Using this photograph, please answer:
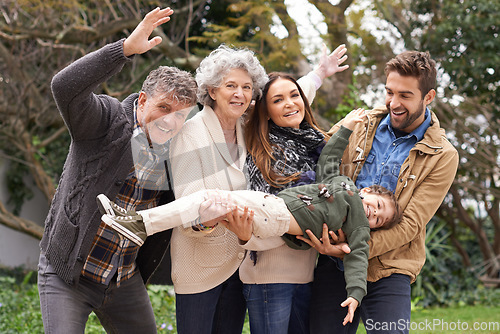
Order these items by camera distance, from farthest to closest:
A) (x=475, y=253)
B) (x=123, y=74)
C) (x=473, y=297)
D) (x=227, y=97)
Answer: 1. (x=123, y=74)
2. (x=475, y=253)
3. (x=473, y=297)
4. (x=227, y=97)

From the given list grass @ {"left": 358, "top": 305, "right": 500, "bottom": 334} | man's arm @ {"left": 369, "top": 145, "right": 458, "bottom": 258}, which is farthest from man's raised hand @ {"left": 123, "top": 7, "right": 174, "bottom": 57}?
grass @ {"left": 358, "top": 305, "right": 500, "bottom": 334}

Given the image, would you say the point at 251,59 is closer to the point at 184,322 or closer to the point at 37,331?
the point at 184,322

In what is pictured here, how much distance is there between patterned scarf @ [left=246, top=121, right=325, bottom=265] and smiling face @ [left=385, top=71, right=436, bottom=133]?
40cm

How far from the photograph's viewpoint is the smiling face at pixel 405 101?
268 cm

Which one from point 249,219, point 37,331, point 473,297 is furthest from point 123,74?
point 249,219

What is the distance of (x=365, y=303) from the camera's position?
2674 mm

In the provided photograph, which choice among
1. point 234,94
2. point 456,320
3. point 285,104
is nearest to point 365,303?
point 285,104

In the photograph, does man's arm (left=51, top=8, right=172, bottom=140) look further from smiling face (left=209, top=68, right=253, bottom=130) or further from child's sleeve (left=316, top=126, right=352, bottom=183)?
child's sleeve (left=316, top=126, right=352, bottom=183)

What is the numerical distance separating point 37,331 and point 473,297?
5171 millimetres

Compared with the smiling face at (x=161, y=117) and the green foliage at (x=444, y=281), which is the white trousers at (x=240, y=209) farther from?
the green foliage at (x=444, y=281)

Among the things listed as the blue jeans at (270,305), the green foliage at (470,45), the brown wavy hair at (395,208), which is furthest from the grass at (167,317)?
the green foliage at (470,45)

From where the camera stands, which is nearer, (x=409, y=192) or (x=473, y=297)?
(x=409, y=192)

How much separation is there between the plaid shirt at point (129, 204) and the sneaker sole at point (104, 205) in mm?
154

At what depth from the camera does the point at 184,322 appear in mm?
2662
